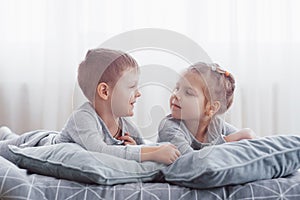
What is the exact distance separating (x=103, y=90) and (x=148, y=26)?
4.62 ft

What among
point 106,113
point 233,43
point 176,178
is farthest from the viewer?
point 233,43

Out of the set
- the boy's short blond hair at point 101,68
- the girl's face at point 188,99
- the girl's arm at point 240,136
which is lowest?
the girl's arm at point 240,136

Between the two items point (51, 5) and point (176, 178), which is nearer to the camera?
point (176, 178)

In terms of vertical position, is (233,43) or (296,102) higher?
(233,43)

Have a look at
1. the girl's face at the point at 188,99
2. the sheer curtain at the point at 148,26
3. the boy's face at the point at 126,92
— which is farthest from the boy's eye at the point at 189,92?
the sheer curtain at the point at 148,26

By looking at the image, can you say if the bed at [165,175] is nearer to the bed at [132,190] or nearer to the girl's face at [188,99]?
the bed at [132,190]

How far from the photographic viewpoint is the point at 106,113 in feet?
4.80

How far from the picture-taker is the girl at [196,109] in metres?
1.41

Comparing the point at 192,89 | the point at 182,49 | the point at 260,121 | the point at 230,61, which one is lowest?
the point at 260,121

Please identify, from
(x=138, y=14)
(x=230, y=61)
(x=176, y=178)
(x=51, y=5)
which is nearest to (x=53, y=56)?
(x=51, y=5)

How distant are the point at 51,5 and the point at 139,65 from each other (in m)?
1.56

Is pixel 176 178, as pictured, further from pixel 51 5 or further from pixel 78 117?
pixel 51 5

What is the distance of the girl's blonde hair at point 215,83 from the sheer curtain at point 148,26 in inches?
47.3

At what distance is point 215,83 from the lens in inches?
59.4
